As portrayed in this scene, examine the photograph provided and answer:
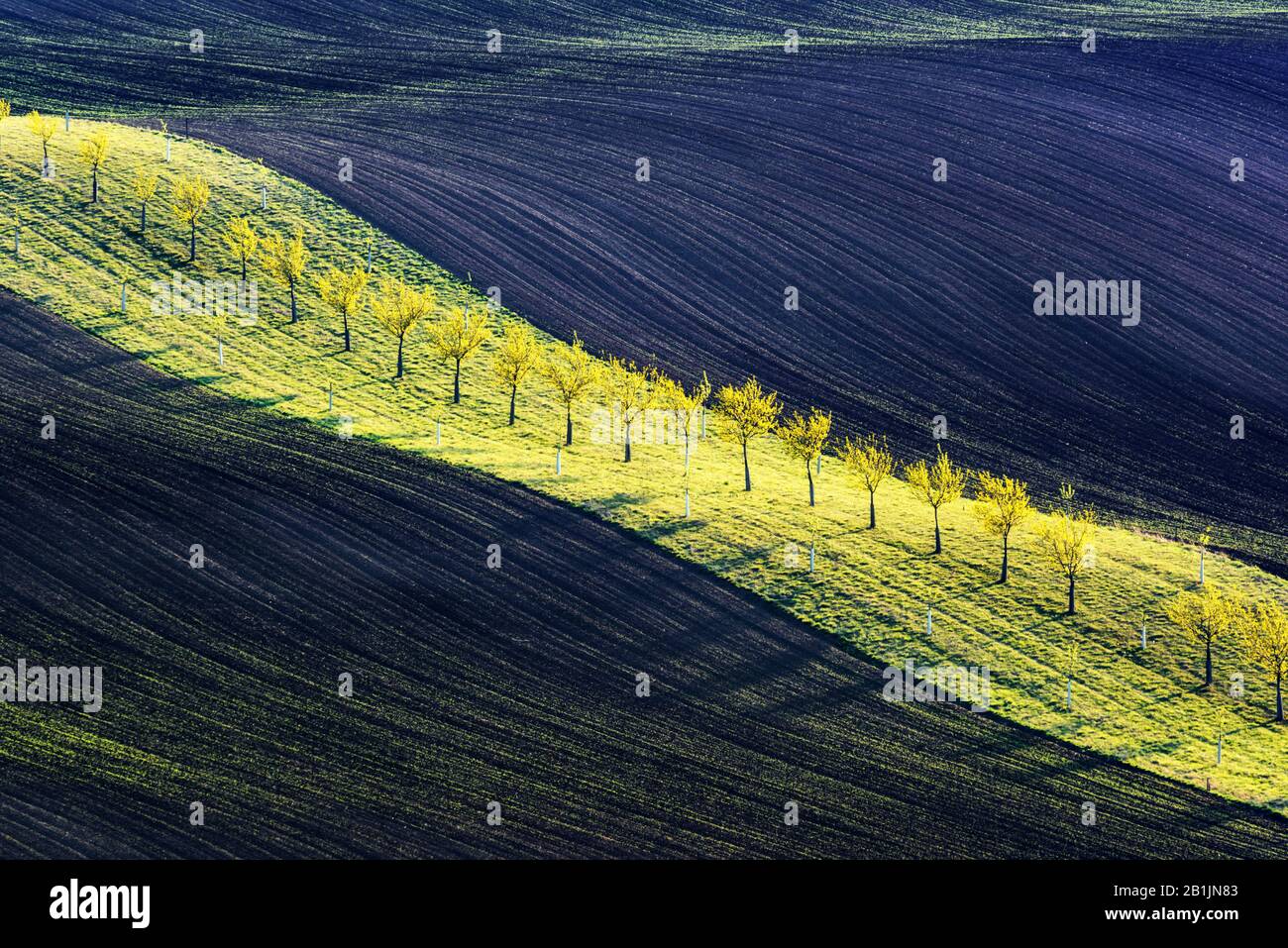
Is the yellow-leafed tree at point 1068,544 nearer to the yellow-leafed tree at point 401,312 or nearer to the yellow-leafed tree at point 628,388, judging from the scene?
the yellow-leafed tree at point 628,388

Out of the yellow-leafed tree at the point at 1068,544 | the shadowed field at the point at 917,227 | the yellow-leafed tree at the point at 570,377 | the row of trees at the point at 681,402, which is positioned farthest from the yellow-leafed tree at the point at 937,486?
the yellow-leafed tree at the point at 570,377

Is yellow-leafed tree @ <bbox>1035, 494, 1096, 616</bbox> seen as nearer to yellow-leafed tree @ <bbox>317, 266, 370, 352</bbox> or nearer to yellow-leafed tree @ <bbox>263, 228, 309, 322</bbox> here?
yellow-leafed tree @ <bbox>317, 266, 370, 352</bbox>

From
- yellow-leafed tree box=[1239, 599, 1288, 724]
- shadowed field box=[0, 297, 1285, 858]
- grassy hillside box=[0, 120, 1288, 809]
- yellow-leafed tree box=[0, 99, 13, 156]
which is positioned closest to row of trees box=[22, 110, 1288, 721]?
yellow-leafed tree box=[1239, 599, 1288, 724]

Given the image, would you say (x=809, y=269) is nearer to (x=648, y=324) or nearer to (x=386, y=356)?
(x=648, y=324)

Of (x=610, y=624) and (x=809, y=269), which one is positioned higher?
(x=809, y=269)

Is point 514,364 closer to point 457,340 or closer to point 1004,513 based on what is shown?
point 457,340

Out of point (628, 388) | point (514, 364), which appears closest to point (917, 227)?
point (628, 388)

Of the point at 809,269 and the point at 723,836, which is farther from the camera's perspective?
the point at 809,269
